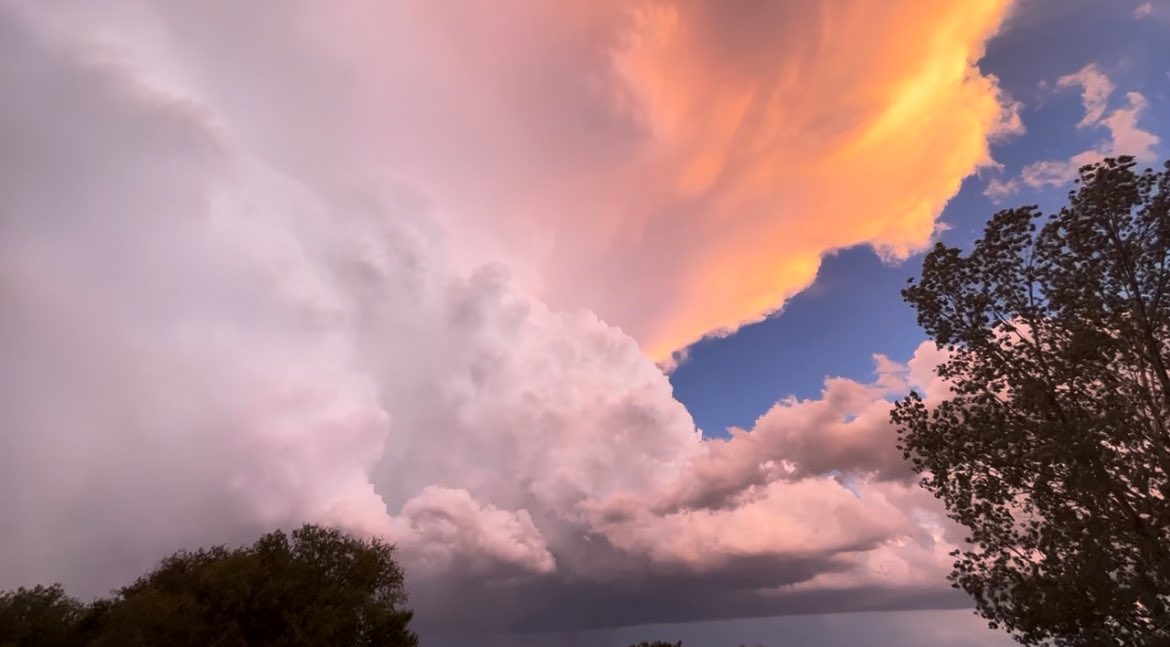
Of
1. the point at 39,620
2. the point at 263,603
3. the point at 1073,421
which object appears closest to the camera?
the point at 1073,421

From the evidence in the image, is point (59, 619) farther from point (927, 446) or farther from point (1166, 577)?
point (1166, 577)

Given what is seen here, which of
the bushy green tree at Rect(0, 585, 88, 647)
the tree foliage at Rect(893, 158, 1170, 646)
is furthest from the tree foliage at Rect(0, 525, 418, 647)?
the tree foliage at Rect(893, 158, 1170, 646)

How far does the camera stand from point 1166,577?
18.4 metres

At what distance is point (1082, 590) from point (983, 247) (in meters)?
13.1

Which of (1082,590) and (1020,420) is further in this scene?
(1020,420)

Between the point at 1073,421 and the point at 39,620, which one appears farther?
the point at 39,620

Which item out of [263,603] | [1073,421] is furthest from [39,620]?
[1073,421]

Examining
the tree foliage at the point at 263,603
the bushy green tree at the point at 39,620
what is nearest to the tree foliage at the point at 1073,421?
the tree foliage at the point at 263,603

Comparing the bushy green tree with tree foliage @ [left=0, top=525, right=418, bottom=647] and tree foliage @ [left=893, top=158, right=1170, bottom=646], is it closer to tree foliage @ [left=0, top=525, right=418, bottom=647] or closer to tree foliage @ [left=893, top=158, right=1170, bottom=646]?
tree foliage @ [left=0, top=525, right=418, bottom=647]

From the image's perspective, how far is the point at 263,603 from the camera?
1836 inches

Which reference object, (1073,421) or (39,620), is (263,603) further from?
(1073,421)

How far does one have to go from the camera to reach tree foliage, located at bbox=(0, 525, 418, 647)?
4472 cm

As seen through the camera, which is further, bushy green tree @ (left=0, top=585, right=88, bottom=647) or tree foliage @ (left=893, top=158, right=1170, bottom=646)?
bushy green tree @ (left=0, top=585, right=88, bottom=647)

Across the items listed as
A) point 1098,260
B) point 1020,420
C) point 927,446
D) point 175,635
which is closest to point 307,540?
point 175,635
